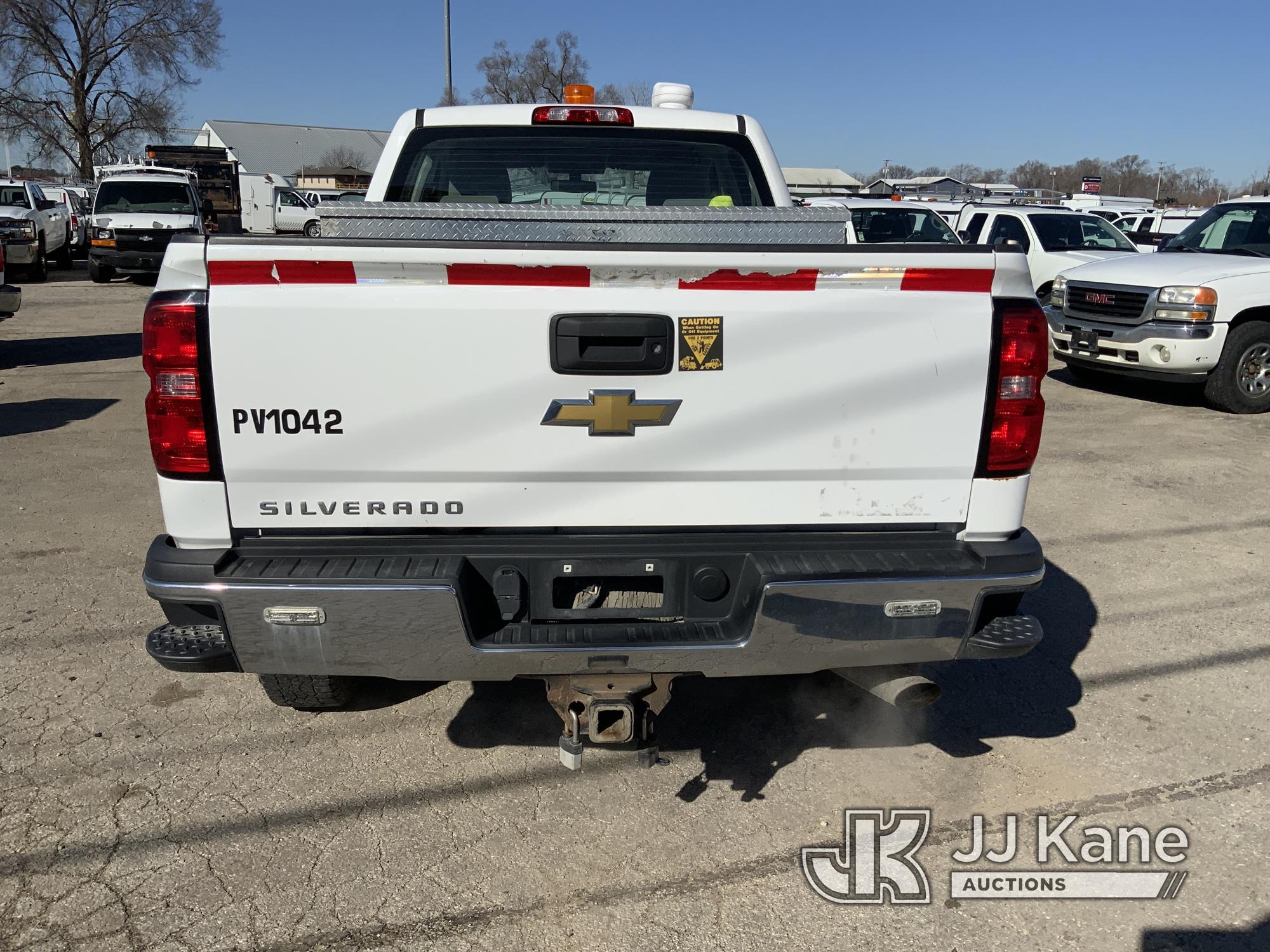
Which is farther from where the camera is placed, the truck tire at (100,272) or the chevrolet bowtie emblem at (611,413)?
the truck tire at (100,272)

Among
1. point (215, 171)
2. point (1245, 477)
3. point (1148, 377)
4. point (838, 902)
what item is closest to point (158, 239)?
point (215, 171)

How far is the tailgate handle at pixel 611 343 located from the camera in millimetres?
2586

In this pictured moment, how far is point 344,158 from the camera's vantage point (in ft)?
268

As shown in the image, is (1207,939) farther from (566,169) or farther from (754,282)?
(566,169)

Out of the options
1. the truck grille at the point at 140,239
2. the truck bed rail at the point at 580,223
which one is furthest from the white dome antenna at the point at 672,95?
the truck grille at the point at 140,239

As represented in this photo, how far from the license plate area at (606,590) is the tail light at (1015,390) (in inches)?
36.9

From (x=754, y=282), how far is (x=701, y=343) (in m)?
0.21

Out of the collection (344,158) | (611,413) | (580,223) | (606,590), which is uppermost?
(344,158)

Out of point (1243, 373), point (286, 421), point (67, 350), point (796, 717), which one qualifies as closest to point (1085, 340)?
point (1243, 373)

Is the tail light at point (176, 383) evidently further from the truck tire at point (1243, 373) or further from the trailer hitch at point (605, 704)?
A: the truck tire at point (1243, 373)

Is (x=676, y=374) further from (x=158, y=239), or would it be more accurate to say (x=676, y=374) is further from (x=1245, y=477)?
(x=158, y=239)

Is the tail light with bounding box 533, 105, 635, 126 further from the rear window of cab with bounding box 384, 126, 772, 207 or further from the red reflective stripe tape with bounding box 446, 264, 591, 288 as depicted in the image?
the red reflective stripe tape with bounding box 446, 264, 591, 288

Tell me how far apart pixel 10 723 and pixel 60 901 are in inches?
45.8

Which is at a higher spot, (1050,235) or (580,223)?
(580,223)
